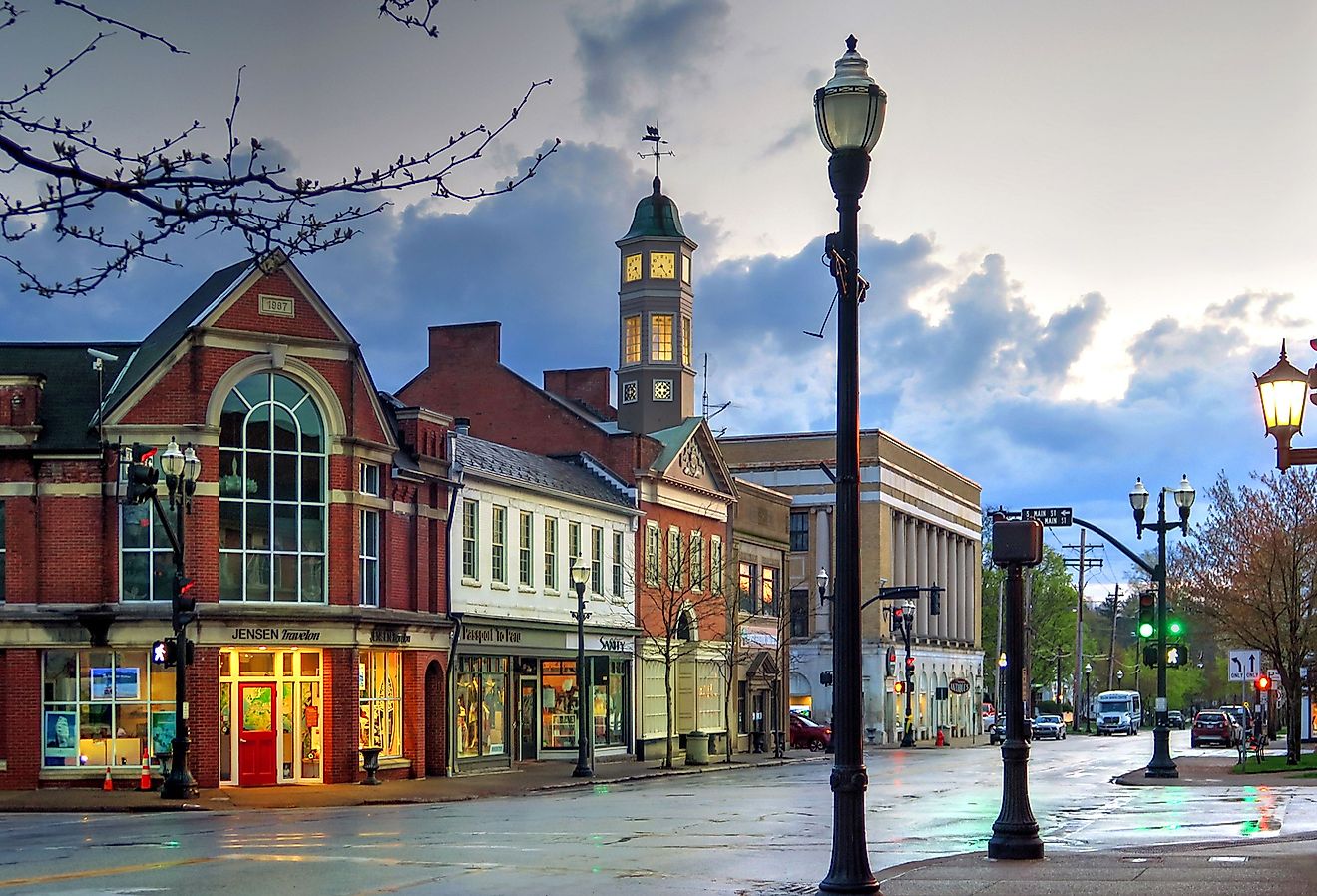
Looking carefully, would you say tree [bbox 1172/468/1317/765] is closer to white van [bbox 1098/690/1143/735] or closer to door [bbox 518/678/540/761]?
door [bbox 518/678/540/761]

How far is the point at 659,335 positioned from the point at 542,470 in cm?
Result: 1367

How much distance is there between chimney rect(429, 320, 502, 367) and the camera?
60312mm

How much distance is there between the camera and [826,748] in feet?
236

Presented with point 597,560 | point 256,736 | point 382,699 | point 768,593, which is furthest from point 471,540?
point 768,593

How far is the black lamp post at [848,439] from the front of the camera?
12.8m

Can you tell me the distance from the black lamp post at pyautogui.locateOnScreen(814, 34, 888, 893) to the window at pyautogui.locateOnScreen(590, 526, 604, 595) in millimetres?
40694

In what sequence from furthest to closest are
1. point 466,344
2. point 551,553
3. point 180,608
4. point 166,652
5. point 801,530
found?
point 801,530
point 466,344
point 551,553
point 166,652
point 180,608

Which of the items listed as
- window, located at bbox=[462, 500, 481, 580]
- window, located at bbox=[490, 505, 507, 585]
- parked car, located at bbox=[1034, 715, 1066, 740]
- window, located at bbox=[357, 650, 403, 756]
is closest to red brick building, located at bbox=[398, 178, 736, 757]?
window, located at bbox=[490, 505, 507, 585]

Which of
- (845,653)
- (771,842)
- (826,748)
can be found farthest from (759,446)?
(845,653)

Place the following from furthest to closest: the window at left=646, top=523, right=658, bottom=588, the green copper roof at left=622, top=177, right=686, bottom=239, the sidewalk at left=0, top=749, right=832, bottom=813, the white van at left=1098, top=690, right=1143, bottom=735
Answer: the white van at left=1098, top=690, right=1143, bottom=735 → the green copper roof at left=622, top=177, right=686, bottom=239 → the window at left=646, top=523, right=658, bottom=588 → the sidewalk at left=0, top=749, right=832, bottom=813

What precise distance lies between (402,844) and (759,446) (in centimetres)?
7739

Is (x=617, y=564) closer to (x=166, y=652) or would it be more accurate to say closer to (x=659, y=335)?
(x=659, y=335)

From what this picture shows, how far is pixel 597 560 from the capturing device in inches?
2149

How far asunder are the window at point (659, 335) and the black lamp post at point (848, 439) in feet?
168
